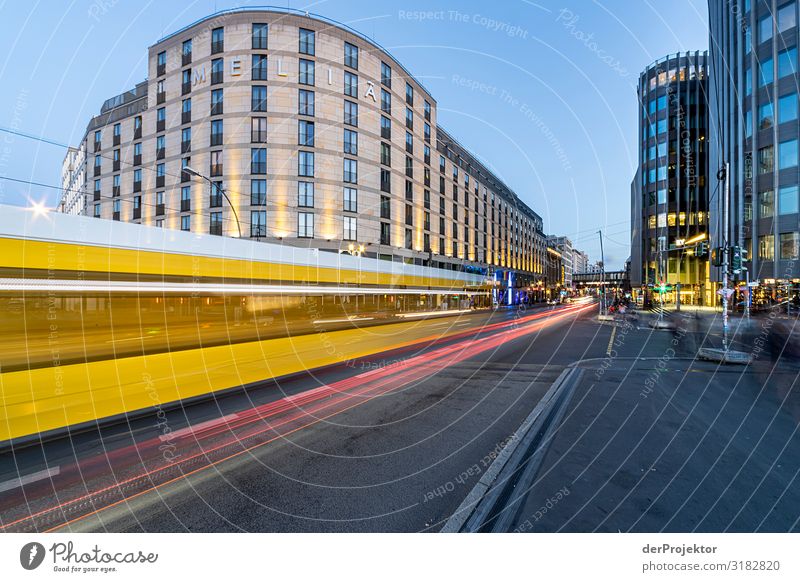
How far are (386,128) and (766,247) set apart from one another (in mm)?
38827

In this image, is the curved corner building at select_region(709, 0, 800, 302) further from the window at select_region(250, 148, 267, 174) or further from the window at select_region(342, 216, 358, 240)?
the window at select_region(250, 148, 267, 174)

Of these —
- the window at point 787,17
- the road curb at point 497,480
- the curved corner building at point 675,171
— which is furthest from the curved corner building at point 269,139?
the curved corner building at point 675,171

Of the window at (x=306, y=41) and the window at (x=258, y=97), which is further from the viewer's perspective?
the window at (x=306, y=41)

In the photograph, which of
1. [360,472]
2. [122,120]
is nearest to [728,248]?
[360,472]

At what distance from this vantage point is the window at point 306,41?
30.6 meters

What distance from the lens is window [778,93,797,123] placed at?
28453mm

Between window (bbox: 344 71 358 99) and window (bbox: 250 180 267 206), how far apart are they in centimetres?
1234

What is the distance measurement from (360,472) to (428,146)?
150 ft

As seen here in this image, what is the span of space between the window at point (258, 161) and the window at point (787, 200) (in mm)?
46517

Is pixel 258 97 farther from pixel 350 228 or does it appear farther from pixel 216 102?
pixel 350 228

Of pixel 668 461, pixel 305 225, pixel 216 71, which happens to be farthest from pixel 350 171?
pixel 668 461

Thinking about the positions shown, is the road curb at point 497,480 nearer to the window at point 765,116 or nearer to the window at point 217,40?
the window at point 217,40
